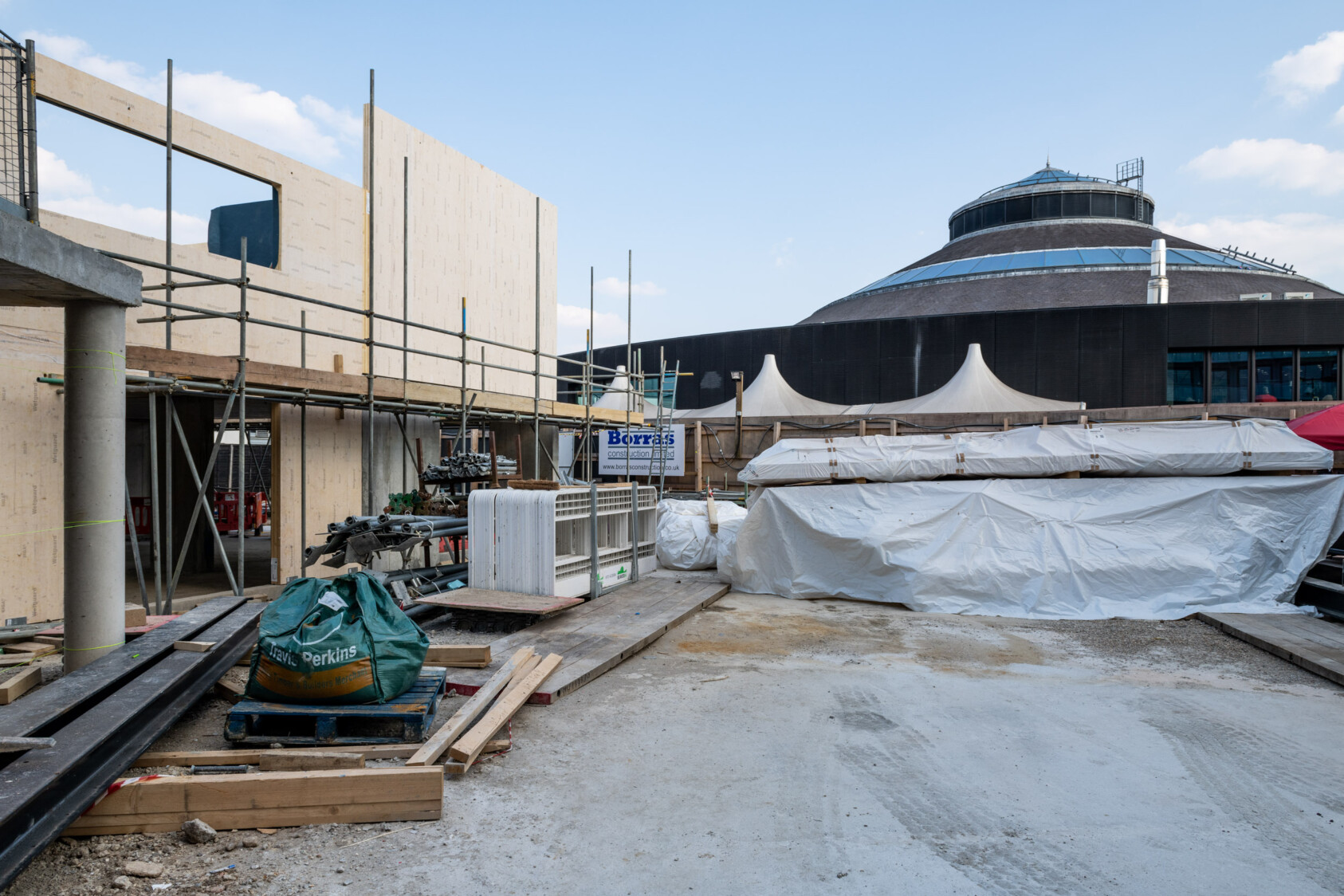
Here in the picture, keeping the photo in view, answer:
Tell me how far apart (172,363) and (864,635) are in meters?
7.67

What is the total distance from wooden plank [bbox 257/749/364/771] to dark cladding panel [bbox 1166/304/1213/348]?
27.0 metres

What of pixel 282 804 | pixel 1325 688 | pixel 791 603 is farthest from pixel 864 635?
pixel 282 804

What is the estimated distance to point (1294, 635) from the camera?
310 inches

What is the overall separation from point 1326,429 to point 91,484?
1407 cm

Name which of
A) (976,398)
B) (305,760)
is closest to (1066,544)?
(305,760)

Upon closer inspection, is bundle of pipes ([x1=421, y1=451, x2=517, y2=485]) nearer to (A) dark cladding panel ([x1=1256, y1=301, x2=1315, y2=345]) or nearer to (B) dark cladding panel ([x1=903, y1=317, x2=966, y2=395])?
(B) dark cladding panel ([x1=903, y1=317, x2=966, y2=395])

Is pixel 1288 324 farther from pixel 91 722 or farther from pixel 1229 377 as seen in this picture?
pixel 91 722

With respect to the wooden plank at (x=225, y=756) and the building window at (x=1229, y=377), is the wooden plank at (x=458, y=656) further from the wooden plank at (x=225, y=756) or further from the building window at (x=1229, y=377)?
the building window at (x=1229, y=377)

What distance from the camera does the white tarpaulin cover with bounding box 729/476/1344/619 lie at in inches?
372

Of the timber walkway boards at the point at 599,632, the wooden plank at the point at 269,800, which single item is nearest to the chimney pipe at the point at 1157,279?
the timber walkway boards at the point at 599,632

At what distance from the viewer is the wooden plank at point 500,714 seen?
4305 millimetres

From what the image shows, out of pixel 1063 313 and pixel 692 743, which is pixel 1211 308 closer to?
pixel 1063 313

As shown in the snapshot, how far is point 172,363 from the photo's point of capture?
7.33m

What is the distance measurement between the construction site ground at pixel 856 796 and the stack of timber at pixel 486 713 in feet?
0.53
